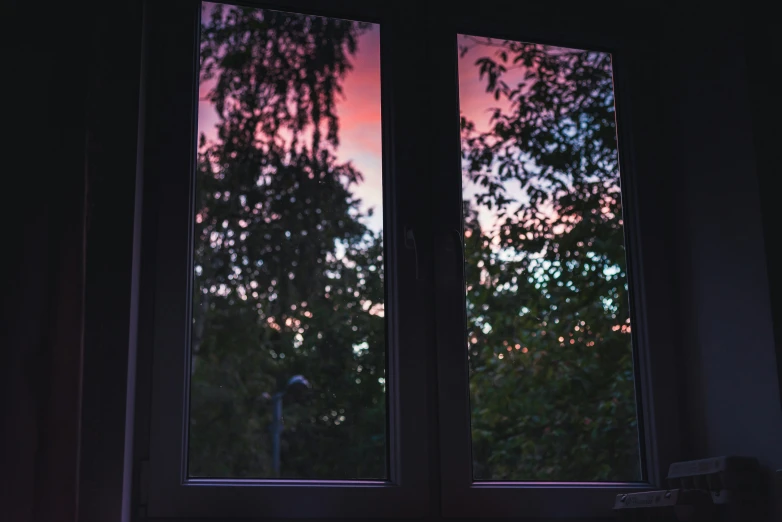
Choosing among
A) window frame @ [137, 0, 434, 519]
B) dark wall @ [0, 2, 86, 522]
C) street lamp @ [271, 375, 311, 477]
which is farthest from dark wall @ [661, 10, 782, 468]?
street lamp @ [271, 375, 311, 477]

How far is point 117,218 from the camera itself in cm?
162

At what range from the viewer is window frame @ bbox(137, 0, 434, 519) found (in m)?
1.67

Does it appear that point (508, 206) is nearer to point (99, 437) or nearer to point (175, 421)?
point (175, 421)

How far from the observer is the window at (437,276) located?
1765 millimetres

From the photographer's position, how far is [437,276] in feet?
6.30

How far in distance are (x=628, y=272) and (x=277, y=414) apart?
230cm

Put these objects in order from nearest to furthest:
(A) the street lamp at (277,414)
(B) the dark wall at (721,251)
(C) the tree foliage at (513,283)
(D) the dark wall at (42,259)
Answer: (D) the dark wall at (42,259)
(B) the dark wall at (721,251)
(C) the tree foliage at (513,283)
(A) the street lamp at (277,414)

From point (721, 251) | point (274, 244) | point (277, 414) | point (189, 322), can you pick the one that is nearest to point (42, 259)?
point (189, 322)

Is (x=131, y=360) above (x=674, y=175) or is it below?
below

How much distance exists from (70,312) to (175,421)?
1.28 ft

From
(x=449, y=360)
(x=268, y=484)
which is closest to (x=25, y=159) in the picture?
(x=268, y=484)

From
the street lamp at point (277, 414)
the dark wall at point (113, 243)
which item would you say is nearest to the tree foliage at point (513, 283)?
the street lamp at point (277, 414)

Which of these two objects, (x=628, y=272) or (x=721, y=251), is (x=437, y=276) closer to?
(x=628, y=272)

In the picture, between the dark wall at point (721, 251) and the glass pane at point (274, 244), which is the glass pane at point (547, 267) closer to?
the dark wall at point (721, 251)
